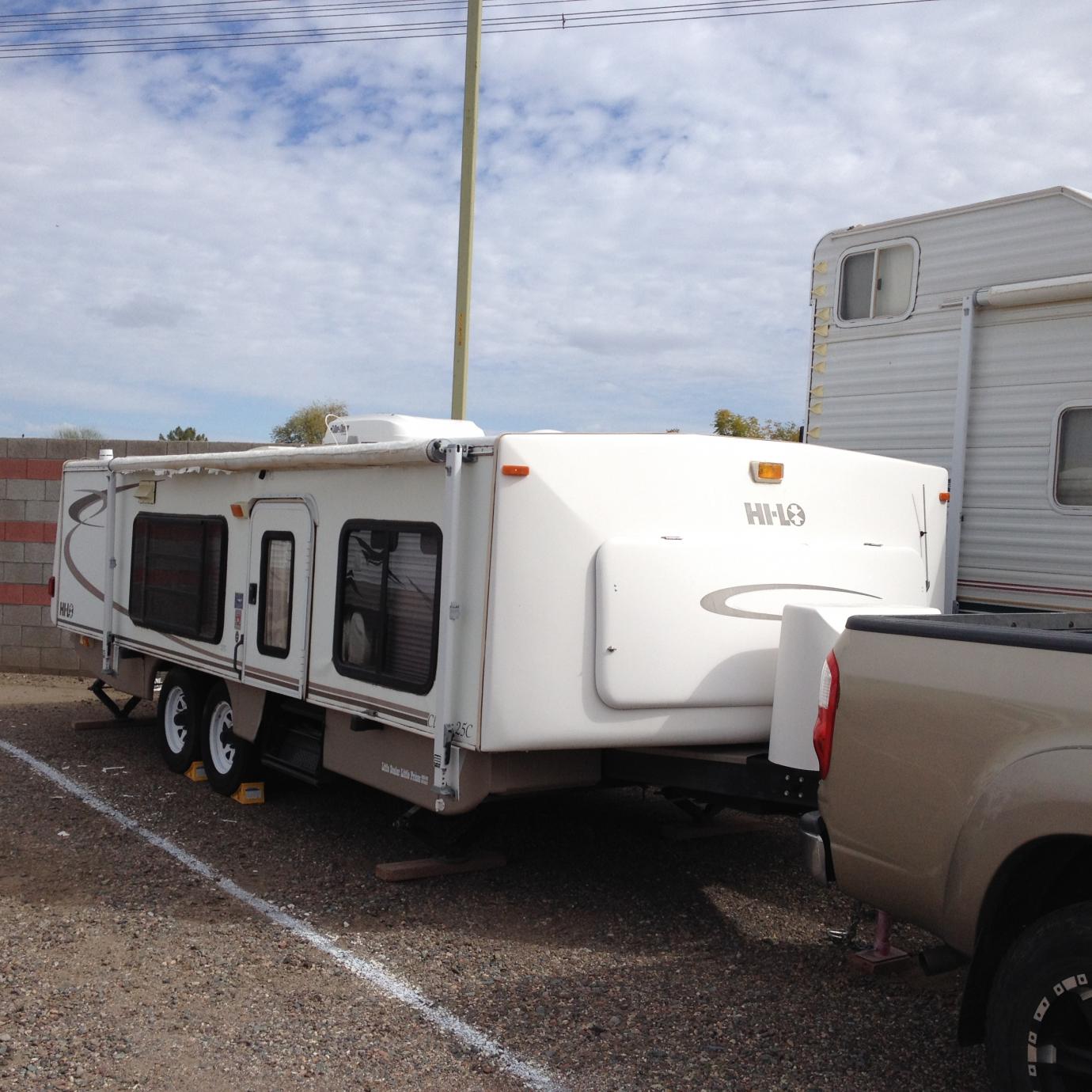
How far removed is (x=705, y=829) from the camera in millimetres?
7184

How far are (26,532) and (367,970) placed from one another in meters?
9.79

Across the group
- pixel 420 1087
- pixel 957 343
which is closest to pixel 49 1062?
pixel 420 1087

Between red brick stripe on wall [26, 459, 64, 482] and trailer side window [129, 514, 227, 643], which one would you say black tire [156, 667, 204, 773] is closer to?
trailer side window [129, 514, 227, 643]

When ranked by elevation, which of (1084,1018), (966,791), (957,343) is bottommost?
(1084,1018)

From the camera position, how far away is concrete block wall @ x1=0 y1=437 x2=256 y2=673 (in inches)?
520

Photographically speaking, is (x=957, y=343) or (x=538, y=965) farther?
(x=957, y=343)

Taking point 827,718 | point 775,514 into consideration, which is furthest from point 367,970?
point 775,514

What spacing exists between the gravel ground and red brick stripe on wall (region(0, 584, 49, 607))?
577cm

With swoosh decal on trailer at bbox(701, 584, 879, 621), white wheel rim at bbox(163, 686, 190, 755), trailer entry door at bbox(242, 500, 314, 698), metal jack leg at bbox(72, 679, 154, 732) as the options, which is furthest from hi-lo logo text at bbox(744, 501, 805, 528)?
metal jack leg at bbox(72, 679, 154, 732)

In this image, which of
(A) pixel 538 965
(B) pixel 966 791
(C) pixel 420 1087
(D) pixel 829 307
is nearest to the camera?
(B) pixel 966 791

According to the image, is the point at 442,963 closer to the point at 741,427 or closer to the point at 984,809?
the point at 984,809

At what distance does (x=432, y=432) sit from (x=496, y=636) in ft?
8.86

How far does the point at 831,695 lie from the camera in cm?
423

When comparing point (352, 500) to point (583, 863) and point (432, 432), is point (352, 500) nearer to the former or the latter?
point (432, 432)
